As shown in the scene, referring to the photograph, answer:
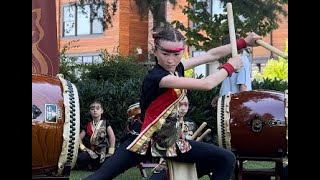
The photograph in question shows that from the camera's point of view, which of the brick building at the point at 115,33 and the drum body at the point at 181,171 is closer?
the drum body at the point at 181,171

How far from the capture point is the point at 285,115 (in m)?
5.20

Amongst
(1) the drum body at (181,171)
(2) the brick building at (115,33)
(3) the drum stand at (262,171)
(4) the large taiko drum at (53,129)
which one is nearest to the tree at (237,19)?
(3) the drum stand at (262,171)

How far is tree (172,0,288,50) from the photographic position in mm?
12500

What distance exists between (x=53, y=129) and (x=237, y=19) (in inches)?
350

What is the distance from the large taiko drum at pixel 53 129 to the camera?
4.23 m

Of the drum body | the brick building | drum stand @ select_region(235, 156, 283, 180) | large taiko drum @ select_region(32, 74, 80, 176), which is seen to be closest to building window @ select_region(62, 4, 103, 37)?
the brick building

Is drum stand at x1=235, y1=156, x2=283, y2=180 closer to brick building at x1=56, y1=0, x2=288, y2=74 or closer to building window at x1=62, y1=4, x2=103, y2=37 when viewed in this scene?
brick building at x1=56, y1=0, x2=288, y2=74

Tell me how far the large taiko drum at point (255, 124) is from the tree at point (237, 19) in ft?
23.3

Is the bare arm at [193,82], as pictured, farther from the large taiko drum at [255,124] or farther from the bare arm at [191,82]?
the large taiko drum at [255,124]

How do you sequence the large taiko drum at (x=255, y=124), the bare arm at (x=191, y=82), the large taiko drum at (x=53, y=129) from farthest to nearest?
the large taiko drum at (x=255, y=124), the large taiko drum at (x=53, y=129), the bare arm at (x=191, y=82)
